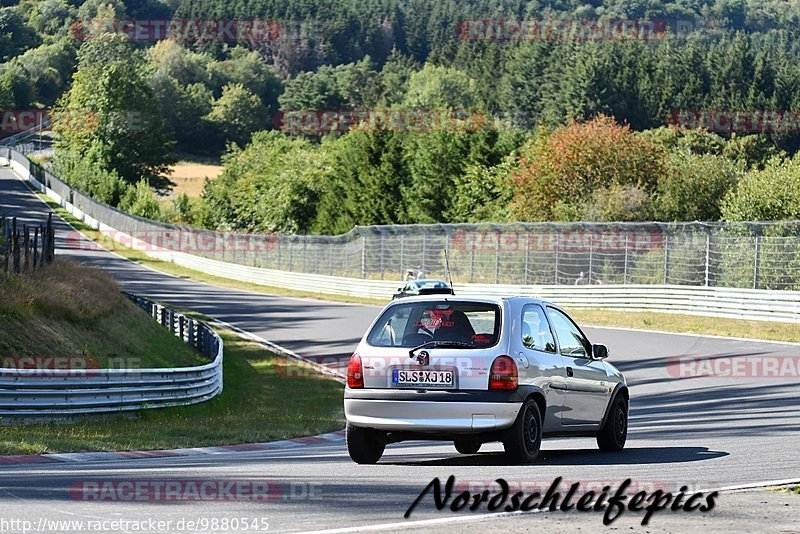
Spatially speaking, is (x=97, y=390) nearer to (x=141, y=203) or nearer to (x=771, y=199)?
(x=771, y=199)

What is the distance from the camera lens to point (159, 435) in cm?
Result: 1599

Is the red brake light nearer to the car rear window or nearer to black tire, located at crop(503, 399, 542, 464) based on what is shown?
the car rear window

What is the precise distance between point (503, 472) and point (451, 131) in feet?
271

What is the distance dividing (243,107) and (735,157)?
86139mm

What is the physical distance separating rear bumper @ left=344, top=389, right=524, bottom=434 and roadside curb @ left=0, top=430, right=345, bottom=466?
3374mm

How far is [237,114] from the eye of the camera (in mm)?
169500

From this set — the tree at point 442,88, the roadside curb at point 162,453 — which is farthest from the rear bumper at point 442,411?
the tree at point 442,88

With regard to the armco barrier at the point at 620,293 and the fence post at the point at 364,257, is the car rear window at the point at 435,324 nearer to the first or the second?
the armco barrier at the point at 620,293

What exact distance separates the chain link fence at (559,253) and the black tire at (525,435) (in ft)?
77.0

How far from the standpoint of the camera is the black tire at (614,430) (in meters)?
12.4

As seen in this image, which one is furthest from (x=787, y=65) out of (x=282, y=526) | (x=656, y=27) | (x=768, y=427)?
(x=282, y=526)

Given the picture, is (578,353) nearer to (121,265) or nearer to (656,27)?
(121,265)

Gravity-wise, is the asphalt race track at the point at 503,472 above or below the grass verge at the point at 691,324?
above

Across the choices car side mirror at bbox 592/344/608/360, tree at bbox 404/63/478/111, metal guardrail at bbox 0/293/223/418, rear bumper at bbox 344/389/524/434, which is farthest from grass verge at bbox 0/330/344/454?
tree at bbox 404/63/478/111
